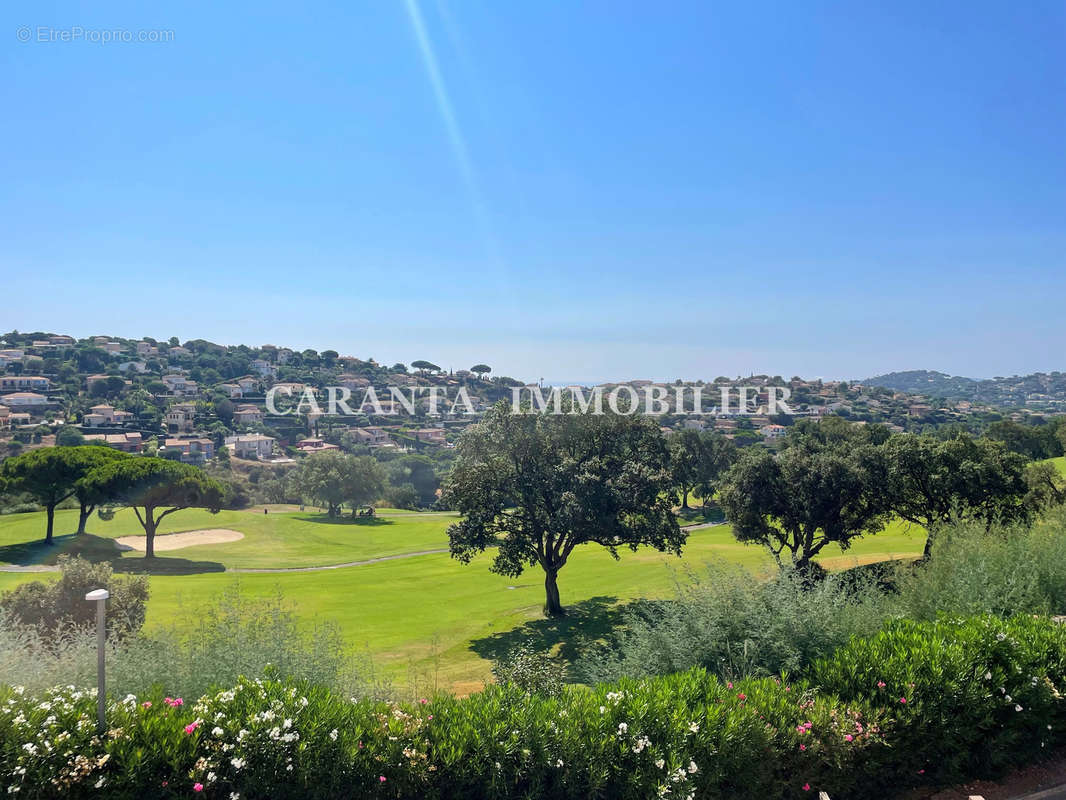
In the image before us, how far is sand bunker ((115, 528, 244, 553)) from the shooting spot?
4369cm

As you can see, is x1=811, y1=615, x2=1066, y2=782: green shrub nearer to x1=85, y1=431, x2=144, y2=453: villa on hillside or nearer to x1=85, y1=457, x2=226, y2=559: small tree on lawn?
x1=85, y1=457, x2=226, y2=559: small tree on lawn

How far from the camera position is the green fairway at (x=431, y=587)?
802 inches

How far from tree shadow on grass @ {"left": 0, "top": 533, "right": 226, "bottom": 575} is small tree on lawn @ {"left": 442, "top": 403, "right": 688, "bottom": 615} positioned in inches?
920

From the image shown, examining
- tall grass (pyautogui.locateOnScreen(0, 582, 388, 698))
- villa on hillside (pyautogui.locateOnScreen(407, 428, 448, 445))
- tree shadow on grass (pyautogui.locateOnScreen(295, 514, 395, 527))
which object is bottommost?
tree shadow on grass (pyautogui.locateOnScreen(295, 514, 395, 527))

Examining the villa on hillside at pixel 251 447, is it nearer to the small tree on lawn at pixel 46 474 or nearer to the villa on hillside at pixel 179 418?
the villa on hillside at pixel 179 418

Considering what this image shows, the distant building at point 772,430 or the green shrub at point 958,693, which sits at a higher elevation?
the green shrub at point 958,693

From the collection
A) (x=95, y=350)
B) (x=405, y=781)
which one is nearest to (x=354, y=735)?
(x=405, y=781)

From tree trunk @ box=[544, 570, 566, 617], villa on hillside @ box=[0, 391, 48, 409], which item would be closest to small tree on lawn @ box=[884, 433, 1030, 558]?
tree trunk @ box=[544, 570, 566, 617]

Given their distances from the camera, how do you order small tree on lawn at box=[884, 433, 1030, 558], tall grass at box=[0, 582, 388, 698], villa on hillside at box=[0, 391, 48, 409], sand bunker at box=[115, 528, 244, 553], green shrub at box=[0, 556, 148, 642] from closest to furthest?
tall grass at box=[0, 582, 388, 698] → green shrub at box=[0, 556, 148, 642] → small tree on lawn at box=[884, 433, 1030, 558] → sand bunker at box=[115, 528, 244, 553] → villa on hillside at box=[0, 391, 48, 409]

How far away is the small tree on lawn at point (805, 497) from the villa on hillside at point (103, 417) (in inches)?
5237

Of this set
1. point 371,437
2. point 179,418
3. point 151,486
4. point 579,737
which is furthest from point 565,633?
point 179,418

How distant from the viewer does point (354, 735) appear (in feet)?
18.7

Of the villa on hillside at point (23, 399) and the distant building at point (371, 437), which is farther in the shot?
the distant building at point (371, 437)

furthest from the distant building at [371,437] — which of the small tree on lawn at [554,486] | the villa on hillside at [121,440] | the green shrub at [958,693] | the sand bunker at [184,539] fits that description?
the green shrub at [958,693]
